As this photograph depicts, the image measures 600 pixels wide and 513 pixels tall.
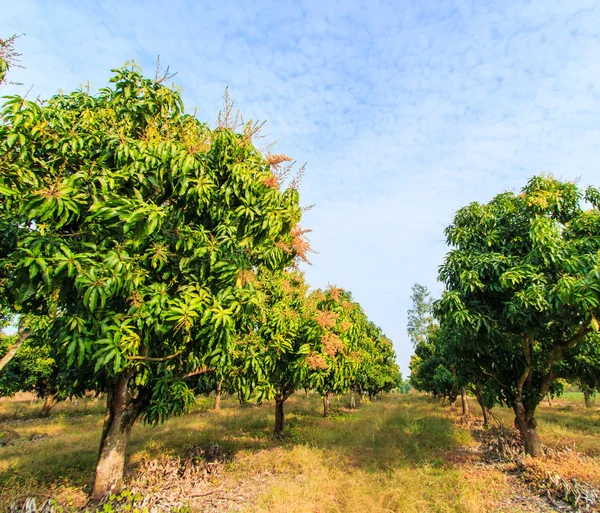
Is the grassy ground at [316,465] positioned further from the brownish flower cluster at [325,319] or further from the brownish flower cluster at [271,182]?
the brownish flower cluster at [271,182]

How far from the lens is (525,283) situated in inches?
308

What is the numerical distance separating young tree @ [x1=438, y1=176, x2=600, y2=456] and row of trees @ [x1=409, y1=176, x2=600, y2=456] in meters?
0.02

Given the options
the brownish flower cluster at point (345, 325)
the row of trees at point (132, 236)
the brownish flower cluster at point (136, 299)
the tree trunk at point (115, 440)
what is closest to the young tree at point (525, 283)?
the brownish flower cluster at point (345, 325)

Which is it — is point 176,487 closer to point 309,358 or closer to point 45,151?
point 309,358

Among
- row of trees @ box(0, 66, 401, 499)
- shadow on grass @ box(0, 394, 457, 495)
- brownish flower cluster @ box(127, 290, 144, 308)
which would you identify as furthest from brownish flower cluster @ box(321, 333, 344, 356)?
brownish flower cluster @ box(127, 290, 144, 308)

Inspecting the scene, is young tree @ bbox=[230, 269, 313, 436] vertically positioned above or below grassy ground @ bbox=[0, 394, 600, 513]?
above

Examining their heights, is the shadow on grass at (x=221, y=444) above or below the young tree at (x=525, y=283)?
below

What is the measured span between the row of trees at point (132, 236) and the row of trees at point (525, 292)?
5.16 metres

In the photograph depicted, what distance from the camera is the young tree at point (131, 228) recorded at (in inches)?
173

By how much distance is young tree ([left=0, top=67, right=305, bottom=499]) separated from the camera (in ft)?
14.4

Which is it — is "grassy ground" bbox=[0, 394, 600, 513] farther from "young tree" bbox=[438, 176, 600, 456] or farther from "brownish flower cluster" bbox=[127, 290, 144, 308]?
"brownish flower cluster" bbox=[127, 290, 144, 308]

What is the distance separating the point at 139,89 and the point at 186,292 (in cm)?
409

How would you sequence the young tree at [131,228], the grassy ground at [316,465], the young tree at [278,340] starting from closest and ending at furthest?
1. the young tree at [131,228]
2. the grassy ground at [316,465]
3. the young tree at [278,340]

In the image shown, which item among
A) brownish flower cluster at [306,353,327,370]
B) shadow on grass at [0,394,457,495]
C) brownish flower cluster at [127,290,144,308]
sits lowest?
shadow on grass at [0,394,457,495]
